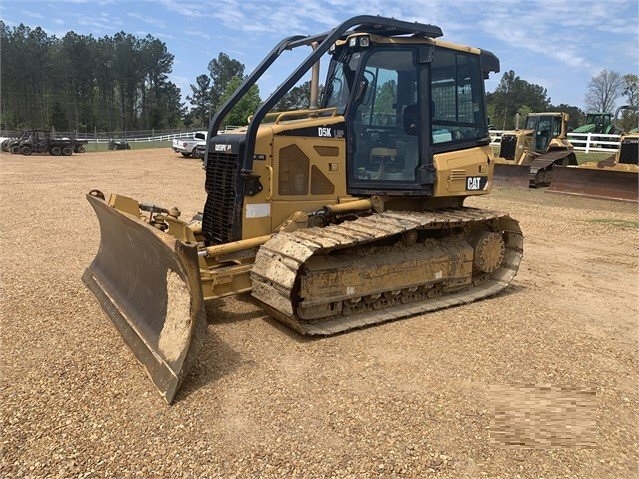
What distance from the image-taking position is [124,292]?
525 centimetres

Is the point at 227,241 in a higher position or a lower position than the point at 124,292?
higher

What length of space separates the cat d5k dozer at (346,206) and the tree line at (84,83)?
215ft

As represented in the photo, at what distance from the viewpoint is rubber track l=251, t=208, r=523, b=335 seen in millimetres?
4754

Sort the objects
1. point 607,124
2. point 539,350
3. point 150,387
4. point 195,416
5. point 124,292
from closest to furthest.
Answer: point 195,416
point 150,387
point 539,350
point 124,292
point 607,124

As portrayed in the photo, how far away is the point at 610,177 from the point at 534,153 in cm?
574

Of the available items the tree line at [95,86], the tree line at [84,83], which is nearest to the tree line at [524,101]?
the tree line at [95,86]

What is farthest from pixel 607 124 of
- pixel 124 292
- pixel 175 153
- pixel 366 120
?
pixel 124 292

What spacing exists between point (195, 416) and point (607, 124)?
33038 mm

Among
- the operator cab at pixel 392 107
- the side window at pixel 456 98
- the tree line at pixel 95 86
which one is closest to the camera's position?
the operator cab at pixel 392 107

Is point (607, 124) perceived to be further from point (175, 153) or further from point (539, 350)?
point (539, 350)

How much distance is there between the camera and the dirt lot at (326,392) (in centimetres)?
313

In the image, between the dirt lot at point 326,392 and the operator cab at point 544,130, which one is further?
the operator cab at point 544,130

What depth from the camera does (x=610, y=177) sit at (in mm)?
15852

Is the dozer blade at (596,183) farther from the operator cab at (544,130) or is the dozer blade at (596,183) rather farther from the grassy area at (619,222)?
the operator cab at (544,130)
